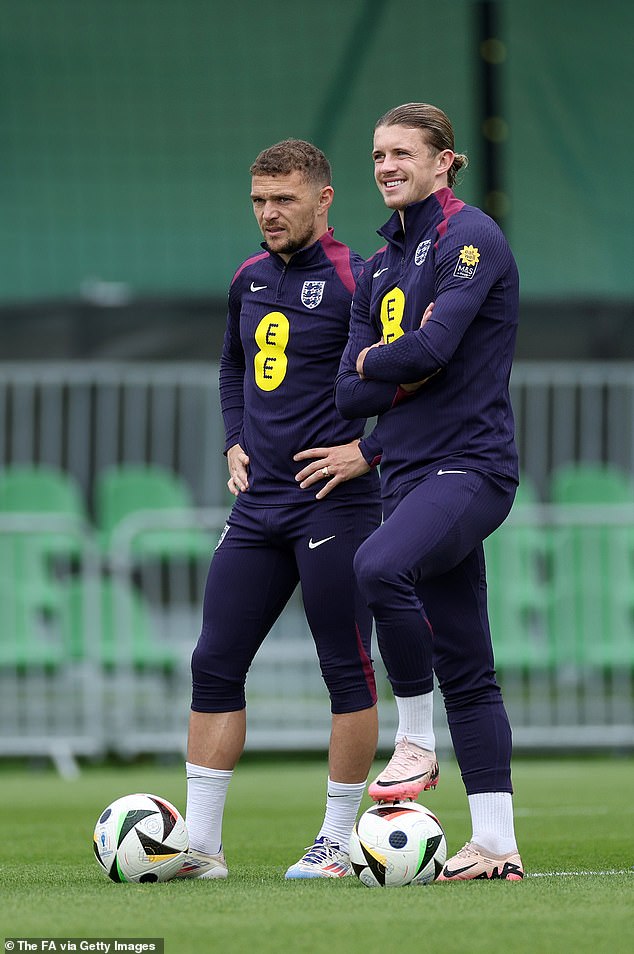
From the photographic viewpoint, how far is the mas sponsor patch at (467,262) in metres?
4.51

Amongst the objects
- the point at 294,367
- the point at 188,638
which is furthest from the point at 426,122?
the point at 188,638

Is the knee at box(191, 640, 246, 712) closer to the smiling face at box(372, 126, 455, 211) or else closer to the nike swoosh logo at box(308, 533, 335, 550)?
the nike swoosh logo at box(308, 533, 335, 550)

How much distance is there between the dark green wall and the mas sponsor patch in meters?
8.33

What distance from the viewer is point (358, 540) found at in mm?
5043

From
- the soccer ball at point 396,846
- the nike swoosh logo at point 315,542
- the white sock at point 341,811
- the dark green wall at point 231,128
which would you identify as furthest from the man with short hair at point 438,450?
the dark green wall at point 231,128

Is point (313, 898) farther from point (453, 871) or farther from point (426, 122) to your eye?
point (426, 122)

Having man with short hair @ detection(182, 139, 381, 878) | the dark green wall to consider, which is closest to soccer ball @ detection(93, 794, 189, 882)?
man with short hair @ detection(182, 139, 381, 878)

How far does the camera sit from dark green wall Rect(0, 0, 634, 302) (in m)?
12.9

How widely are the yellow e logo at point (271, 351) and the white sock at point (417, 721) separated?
1.15 m

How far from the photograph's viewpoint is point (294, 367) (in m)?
5.08

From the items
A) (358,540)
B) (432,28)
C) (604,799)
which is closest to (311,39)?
(432,28)

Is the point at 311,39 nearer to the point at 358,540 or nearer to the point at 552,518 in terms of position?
the point at 552,518

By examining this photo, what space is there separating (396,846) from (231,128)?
947 cm

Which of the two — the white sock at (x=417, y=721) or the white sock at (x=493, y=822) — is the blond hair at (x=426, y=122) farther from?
the white sock at (x=493, y=822)
